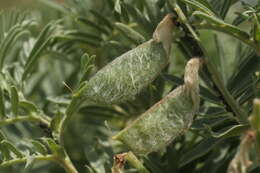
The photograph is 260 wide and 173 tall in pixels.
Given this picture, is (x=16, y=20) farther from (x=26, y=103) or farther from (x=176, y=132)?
(x=176, y=132)

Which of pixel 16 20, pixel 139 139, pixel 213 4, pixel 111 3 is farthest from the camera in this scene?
pixel 16 20

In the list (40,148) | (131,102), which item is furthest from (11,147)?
(131,102)

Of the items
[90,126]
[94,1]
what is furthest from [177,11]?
[90,126]

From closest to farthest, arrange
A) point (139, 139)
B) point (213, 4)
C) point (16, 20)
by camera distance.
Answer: point (139, 139)
point (213, 4)
point (16, 20)

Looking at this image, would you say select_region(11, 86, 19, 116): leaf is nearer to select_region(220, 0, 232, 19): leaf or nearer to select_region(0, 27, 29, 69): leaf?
Answer: select_region(0, 27, 29, 69): leaf

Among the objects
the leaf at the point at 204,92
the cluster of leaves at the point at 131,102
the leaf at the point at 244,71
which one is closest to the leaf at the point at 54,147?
the cluster of leaves at the point at 131,102

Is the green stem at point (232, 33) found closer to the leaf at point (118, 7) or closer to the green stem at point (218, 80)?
the green stem at point (218, 80)

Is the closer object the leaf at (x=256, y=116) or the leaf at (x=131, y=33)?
the leaf at (x=256, y=116)
